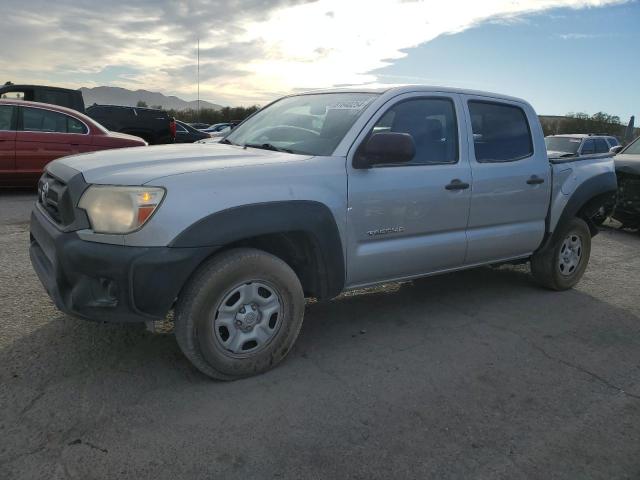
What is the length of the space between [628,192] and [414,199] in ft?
22.2

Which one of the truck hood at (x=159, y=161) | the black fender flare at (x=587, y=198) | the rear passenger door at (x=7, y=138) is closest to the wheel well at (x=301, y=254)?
the truck hood at (x=159, y=161)

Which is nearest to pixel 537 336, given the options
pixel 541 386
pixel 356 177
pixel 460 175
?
pixel 541 386

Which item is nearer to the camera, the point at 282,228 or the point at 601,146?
the point at 282,228

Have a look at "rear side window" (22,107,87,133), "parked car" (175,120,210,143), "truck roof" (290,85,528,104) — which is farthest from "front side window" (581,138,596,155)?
"parked car" (175,120,210,143)

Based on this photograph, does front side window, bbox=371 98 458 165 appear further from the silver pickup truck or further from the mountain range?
the mountain range

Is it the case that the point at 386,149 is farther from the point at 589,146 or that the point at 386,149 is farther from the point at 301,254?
the point at 589,146

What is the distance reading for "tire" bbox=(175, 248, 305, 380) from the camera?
291 cm

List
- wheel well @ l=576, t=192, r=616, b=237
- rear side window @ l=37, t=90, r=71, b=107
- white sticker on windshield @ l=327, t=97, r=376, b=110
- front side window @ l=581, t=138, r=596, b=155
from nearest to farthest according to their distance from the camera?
white sticker on windshield @ l=327, t=97, r=376, b=110 → wheel well @ l=576, t=192, r=616, b=237 → rear side window @ l=37, t=90, r=71, b=107 → front side window @ l=581, t=138, r=596, b=155

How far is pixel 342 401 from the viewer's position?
298 centimetres

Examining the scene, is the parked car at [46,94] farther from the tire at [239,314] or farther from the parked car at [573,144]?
the parked car at [573,144]

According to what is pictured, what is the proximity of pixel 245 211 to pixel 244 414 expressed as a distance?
1100 millimetres

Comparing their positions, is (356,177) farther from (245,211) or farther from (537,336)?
(537,336)

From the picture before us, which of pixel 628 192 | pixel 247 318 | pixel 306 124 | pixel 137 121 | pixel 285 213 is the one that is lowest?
pixel 247 318

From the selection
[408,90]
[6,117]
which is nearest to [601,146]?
[408,90]
